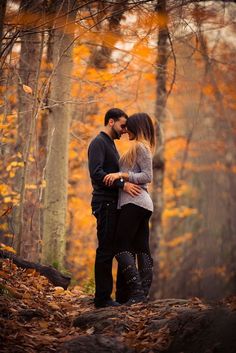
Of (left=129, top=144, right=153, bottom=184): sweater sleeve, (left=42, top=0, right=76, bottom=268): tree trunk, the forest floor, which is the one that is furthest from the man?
(left=42, top=0, right=76, bottom=268): tree trunk

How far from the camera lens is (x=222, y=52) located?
490 inches

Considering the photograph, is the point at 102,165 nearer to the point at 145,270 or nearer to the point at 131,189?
the point at 131,189

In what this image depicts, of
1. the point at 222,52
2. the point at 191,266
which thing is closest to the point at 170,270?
the point at 191,266

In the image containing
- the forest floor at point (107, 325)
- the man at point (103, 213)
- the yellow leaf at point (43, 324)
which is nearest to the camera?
the forest floor at point (107, 325)

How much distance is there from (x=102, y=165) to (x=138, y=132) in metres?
0.58

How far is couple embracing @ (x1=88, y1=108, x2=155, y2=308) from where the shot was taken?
6273 mm

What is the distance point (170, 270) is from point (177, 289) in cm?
385

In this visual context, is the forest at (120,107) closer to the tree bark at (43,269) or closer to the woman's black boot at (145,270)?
the tree bark at (43,269)

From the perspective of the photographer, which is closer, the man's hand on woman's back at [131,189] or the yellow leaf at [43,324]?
the yellow leaf at [43,324]

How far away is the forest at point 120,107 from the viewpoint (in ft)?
24.8

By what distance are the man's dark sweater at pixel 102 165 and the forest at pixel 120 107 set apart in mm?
1431

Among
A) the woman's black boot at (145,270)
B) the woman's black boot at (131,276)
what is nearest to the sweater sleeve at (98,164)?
the woman's black boot at (131,276)

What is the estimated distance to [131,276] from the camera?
20.7 ft

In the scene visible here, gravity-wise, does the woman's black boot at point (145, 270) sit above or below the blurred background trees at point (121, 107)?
below
